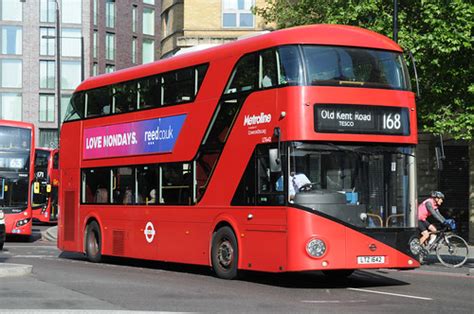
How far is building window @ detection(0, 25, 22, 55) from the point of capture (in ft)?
269

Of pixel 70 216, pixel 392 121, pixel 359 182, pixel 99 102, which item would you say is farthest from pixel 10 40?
pixel 359 182

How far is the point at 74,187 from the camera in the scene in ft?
74.7

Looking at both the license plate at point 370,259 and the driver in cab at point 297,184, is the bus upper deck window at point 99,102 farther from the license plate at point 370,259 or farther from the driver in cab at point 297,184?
the license plate at point 370,259

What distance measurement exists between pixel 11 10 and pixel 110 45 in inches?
346

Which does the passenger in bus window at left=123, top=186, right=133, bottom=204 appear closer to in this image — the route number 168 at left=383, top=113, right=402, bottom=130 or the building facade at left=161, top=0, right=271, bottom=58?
the route number 168 at left=383, top=113, right=402, bottom=130

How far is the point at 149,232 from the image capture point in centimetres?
1961

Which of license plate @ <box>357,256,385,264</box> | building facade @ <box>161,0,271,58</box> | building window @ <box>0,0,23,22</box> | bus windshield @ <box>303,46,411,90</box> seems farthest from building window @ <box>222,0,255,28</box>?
building window @ <box>0,0,23,22</box>

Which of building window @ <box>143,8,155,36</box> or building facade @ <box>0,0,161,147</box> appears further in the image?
building window @ <box>143,8,155,36</box>

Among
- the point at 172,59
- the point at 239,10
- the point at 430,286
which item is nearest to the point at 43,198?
the point at 239,10

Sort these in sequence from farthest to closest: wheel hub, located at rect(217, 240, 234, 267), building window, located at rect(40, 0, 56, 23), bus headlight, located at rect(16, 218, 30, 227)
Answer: building window, located at rect(40, 0, 56, 23), bus headlight, located at rect(16, 218, 30, 227), wheel hub, located at rect(217, 240, 234, 267)

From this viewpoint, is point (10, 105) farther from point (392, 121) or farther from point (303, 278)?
→ point (392, 121)

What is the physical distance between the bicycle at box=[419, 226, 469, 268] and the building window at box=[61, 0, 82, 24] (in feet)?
209

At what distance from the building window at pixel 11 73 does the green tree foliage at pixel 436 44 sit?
184 feet

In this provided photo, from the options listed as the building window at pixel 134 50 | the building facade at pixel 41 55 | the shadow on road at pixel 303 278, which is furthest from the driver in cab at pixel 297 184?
the building window at pixel 134 50
